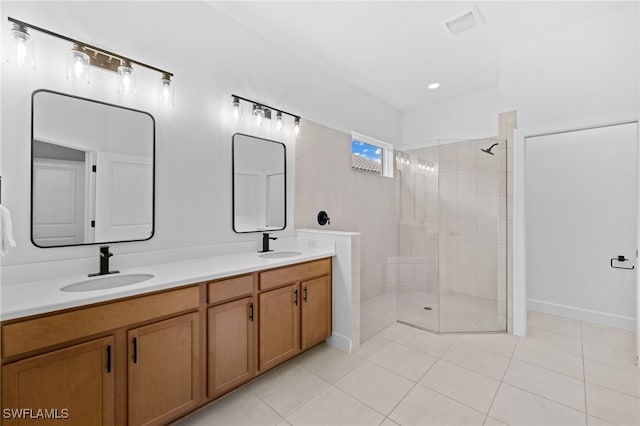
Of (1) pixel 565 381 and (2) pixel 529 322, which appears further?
(2) pixel 529 322

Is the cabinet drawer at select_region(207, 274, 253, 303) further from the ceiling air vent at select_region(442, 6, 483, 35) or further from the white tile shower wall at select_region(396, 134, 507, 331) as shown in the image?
the ceiling air vent at select_region(442, 6, 483, 35)

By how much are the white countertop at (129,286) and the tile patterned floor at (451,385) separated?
2.83 feet

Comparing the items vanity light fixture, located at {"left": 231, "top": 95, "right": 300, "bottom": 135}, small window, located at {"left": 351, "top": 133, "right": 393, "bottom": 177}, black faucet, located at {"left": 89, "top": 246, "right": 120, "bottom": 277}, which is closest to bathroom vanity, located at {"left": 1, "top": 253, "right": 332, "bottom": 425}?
black faucet, located at {"left": 89, "top": 246, "right": 120, "bottom": 277}

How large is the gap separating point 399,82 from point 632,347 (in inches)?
140

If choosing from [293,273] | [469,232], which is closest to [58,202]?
[293,273]

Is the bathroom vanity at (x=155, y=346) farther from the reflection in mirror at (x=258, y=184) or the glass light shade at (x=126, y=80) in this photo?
the glass light shade at (x=126, y=80)

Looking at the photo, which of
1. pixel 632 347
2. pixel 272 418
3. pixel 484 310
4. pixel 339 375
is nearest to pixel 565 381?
pixel 632 347

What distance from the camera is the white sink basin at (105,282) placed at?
59.8 inches

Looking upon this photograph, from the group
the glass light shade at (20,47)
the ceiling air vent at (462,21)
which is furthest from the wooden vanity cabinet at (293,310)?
the ceiling air vent at (462,21)

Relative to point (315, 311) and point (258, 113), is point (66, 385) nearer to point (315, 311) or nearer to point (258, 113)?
point (315, 311)

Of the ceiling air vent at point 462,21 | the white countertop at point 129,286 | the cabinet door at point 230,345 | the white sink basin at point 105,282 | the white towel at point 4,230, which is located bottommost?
the cabinet door at point 230,345

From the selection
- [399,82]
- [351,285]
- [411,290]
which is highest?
[399,82]

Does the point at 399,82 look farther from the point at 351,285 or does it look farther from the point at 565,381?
the point at 565,381

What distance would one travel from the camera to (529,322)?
3072 mm
